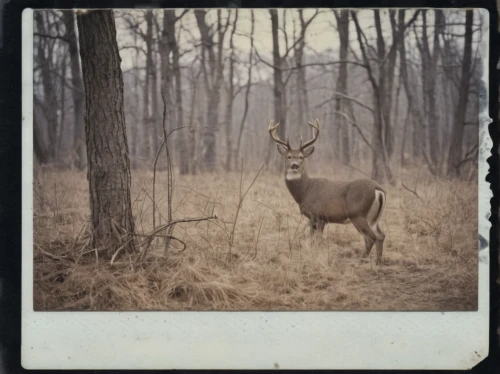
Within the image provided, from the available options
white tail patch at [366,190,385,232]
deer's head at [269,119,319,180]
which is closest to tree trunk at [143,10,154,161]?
deer's head at [269,119,319,180]

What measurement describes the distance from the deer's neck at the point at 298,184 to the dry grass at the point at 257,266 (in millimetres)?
413

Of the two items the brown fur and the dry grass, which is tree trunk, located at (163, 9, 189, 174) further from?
the dry grass

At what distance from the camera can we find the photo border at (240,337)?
4.14 meters

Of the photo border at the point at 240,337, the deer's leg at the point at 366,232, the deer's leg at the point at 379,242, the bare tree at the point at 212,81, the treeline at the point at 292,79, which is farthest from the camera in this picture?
the bare tree at the point at 212,81

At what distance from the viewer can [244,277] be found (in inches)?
191

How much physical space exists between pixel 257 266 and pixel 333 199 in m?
1.52

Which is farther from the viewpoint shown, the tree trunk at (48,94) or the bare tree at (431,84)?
the bare tree at (431,84)

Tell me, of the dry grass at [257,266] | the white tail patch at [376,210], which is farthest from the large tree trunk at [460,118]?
the white tail patch at [376,210]

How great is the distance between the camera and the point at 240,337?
4.21 metres

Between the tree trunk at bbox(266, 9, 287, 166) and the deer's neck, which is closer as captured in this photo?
the deer's neck

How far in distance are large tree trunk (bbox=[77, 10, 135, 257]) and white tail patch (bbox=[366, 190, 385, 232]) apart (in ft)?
8.89

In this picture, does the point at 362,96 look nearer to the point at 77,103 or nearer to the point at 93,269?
the point at 77,103

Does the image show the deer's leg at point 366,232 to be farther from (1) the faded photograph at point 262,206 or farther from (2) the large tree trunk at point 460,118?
(2) the large tree trunk at point 460,118

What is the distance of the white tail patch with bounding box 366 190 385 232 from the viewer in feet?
18.8
